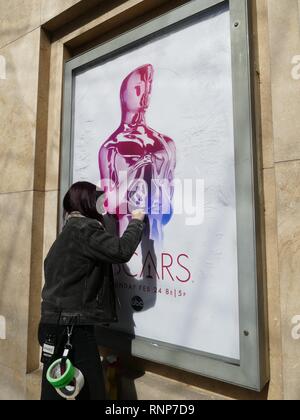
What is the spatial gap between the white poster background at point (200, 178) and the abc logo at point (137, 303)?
0.03 meters

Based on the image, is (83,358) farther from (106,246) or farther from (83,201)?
(83,201)

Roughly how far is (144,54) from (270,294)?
208 cm

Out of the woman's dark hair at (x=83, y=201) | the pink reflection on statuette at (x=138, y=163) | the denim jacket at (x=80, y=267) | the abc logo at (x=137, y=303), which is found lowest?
the abc logo at (x=137, y=303)

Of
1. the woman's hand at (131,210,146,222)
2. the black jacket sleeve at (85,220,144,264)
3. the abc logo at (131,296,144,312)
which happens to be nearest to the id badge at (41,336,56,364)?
the black jacket sleeve at (85,220,144,264)

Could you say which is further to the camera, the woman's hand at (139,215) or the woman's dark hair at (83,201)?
the woman's hand at (139,215)

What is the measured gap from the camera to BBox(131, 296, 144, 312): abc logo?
2.76 metres

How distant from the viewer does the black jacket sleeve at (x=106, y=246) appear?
7.23 feet

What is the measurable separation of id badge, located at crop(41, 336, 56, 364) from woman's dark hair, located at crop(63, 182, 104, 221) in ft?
2.72

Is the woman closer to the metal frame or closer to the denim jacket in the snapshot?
the denim jacket

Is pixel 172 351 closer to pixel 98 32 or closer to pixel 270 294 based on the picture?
pixel 270 294

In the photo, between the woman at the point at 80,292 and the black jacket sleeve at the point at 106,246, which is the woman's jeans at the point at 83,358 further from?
the black jacket sleeve at the point at 106,246

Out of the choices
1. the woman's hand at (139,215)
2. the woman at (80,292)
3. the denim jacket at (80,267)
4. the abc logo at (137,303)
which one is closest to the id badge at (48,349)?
the woman at (80,292)

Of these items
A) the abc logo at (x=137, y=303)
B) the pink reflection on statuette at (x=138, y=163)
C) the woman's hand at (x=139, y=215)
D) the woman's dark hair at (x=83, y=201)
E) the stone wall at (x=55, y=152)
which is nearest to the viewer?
the stone wall at (x=55, y=152)

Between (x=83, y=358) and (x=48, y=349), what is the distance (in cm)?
23
